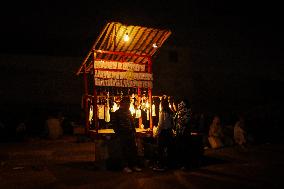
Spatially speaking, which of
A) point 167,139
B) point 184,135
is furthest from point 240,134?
point 167,139

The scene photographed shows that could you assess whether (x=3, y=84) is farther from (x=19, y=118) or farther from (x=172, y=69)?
(x=172, y=69)

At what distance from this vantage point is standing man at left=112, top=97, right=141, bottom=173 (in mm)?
8969

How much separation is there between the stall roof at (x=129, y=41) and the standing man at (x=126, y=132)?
257 centimetres

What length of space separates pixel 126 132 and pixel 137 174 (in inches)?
46.8

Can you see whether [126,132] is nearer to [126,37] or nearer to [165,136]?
[165,136]

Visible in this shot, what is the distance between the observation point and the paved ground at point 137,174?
24.8ft

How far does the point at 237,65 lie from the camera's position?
30469 mm

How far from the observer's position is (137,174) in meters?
8.62

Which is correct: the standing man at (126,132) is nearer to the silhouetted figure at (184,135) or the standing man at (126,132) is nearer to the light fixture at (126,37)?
the silhouetted figure at (184,135)

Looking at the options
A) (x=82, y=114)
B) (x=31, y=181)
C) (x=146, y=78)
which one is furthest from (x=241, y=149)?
(x=82, y=114)

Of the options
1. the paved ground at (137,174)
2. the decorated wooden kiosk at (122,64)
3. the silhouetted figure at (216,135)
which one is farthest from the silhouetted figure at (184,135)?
the silhouetted figure at (216,135)

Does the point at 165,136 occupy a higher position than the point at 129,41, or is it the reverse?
the point at 129,41

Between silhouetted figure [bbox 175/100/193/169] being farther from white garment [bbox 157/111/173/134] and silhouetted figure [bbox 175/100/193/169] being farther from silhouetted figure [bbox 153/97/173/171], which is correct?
white garment [bbox 157/111/173/134]

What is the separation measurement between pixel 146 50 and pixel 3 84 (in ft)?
49.5
